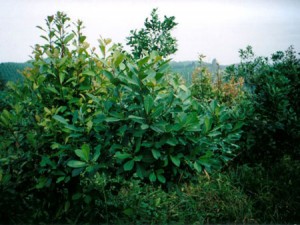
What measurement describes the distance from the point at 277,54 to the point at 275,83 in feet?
5.22

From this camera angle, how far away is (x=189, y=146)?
7.20ft

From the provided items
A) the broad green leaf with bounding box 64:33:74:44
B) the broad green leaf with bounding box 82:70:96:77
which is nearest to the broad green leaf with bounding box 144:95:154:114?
the broad green leaf with bounding box 82:70:96:77

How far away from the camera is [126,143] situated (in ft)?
7.18

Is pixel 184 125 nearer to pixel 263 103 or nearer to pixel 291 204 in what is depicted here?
pixel 291 204

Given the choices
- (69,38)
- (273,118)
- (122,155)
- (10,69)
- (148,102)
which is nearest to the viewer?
(148,102)

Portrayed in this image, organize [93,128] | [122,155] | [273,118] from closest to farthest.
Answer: [122,155] < [93,128] < [273,118]

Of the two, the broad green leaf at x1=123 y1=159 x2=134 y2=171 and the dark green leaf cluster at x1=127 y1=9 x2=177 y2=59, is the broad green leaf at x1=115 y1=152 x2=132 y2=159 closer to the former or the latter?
the broad green leaf at x1=123 y1=159 x2=134 y2=171

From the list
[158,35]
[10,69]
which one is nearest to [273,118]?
[158,35]

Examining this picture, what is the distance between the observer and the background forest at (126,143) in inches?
83.3

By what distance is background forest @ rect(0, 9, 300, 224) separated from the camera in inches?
83.3

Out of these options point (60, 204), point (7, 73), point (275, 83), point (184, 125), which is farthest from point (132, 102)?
point (7, 73)

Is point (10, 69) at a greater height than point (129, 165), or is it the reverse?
point (10, 69)

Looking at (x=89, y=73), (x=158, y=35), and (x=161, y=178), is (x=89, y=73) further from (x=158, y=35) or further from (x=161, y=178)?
(x=158, y=35)

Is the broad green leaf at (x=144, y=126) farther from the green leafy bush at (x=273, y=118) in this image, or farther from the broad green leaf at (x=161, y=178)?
the green leafy bush at (x=273, y=118)
